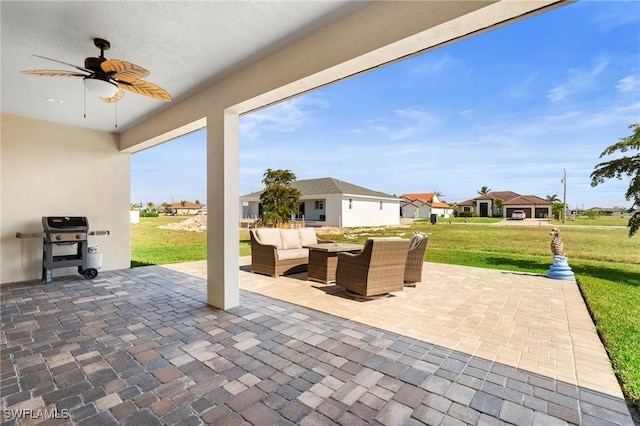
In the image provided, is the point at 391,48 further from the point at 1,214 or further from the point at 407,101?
the point at 407,101

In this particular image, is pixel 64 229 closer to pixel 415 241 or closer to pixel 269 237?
pixel 269 237

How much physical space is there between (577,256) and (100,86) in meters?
11.1

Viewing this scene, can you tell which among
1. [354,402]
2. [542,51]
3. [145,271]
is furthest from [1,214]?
[542,51]

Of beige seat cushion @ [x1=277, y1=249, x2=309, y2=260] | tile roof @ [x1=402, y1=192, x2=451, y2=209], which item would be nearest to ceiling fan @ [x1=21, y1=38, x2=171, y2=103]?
beige seat cushion @ [x1=277, y1=249, x2=309, y2=260]

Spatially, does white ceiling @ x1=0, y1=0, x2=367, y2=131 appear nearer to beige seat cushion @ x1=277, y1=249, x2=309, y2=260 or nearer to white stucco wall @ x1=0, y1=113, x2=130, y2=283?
white stucco wall @ x1=0, y1=113, x2=130, y2=283

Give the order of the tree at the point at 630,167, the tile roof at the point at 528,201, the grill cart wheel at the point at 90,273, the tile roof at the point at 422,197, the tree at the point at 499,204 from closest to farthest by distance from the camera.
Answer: the tree at the point at 630,167 < the grill cart wheel at the point at 90,273 < the tile roof at the point at 528,201 < the tree at the point at 499,204 < the tile roof at the point at 422,197

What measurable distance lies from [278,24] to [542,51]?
288 inches

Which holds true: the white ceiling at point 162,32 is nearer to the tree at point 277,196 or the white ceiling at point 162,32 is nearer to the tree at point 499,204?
the tree at point 277,196

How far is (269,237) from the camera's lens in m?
6.34

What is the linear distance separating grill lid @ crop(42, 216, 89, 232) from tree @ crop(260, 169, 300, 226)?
286 inches

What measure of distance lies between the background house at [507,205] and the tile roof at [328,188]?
282 inches

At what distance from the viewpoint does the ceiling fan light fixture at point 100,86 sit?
9.78 feet

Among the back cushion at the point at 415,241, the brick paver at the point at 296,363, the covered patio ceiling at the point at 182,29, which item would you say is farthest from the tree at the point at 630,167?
the covered patio ceiling at the point at 182,29

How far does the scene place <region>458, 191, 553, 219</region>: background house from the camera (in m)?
11.0
